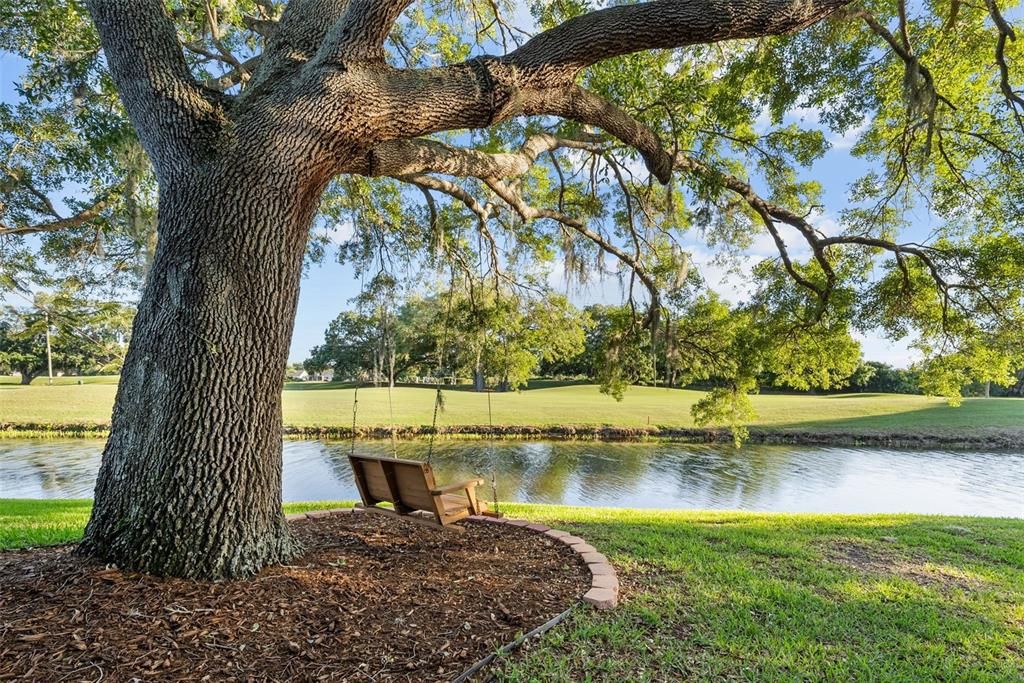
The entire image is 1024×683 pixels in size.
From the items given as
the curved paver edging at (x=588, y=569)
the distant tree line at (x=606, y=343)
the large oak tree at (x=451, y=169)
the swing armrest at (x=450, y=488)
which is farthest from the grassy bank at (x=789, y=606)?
the distant tree line at (x=606, y=343)

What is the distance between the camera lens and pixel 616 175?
6.69 meters

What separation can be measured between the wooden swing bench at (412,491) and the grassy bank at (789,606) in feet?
3.98

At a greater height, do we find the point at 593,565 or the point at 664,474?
the point at 593,565

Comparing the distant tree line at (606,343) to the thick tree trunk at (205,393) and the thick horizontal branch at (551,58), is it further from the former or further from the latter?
the thick horizontal branch at (551,58)

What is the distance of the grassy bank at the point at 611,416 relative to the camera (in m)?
17.9

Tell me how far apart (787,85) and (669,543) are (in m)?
5.46

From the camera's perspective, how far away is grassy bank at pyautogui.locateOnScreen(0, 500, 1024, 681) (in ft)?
7.81

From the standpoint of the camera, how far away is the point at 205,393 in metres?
2.88

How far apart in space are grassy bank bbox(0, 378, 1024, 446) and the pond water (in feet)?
5.90

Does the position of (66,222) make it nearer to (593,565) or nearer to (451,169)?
(451,169)

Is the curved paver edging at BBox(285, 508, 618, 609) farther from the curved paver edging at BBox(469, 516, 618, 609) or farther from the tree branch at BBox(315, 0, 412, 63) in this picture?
the tree branch at BBox(315, 0, 412, 63)

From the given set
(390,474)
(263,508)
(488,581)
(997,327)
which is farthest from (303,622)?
(997,327)

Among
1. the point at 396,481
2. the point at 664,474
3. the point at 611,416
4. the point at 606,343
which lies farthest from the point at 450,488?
the point at 611,416

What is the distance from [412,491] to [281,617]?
1507 millimetres
